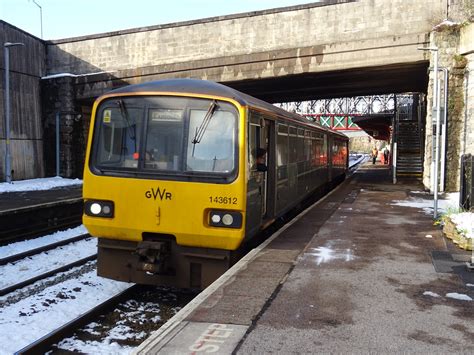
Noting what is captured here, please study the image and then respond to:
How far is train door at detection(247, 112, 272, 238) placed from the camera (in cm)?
651

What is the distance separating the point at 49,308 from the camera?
6363 millimetres

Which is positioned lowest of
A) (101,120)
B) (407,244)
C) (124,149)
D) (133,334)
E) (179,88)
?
(133,334)

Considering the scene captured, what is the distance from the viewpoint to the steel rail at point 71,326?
16.1 feet

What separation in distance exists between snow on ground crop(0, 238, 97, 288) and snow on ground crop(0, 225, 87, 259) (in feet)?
2.23

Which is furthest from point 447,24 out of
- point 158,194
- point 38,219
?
point 38,219

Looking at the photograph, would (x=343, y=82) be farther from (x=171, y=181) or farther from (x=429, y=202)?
(x=171, y=181)

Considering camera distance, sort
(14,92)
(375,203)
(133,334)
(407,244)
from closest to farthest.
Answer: (133,334), (407,244), (375,203), (14,92)

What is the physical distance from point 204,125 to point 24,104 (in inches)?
729

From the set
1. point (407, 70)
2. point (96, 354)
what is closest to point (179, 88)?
point (96, 354)

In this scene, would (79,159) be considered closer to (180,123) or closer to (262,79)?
(262,79)

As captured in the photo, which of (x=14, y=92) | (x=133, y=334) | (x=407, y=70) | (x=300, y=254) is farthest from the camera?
(x=14, y=92)

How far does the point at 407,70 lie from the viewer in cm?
1936

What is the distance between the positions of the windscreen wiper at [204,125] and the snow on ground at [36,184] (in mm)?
13332

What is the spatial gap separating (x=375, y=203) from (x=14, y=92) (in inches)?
639
